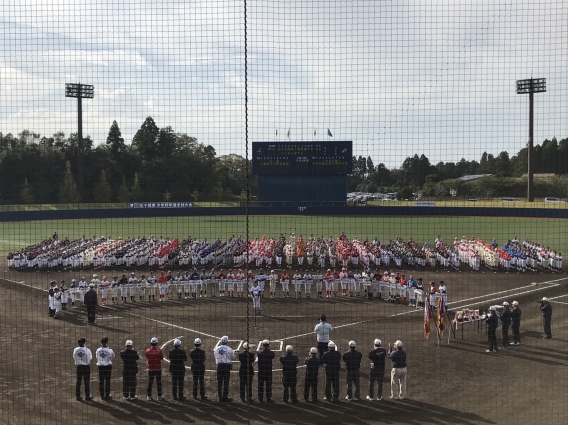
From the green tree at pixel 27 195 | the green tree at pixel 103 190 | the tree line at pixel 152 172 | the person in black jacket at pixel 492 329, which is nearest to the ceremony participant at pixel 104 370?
the tree line at pixel 152 172

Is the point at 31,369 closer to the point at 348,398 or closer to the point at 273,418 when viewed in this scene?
the point at 273,418

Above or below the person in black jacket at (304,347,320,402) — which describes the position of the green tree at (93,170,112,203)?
above

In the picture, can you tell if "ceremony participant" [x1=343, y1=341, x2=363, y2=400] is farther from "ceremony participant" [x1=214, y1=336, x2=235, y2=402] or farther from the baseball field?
"ceremony participant" [x1=214, y1=336, x2=235, y2=402]

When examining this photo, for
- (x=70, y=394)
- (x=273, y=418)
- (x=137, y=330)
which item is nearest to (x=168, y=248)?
(x=137, y=330)

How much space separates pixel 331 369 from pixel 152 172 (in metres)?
13.9

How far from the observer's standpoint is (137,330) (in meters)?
14.2

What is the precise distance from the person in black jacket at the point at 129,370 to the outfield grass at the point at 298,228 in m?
24.5

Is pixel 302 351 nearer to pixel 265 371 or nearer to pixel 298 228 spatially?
pixel 265 371

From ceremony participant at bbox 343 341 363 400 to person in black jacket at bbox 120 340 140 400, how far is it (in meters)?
3.66

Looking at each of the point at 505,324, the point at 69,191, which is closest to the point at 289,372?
the point at 505,324

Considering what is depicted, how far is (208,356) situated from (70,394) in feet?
10.2

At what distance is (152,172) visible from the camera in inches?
838

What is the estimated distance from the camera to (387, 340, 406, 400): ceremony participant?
30.9ft

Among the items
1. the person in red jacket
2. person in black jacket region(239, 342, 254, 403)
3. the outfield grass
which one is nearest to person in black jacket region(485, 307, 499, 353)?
person in black jacket region(239, 342, 254, 403)
